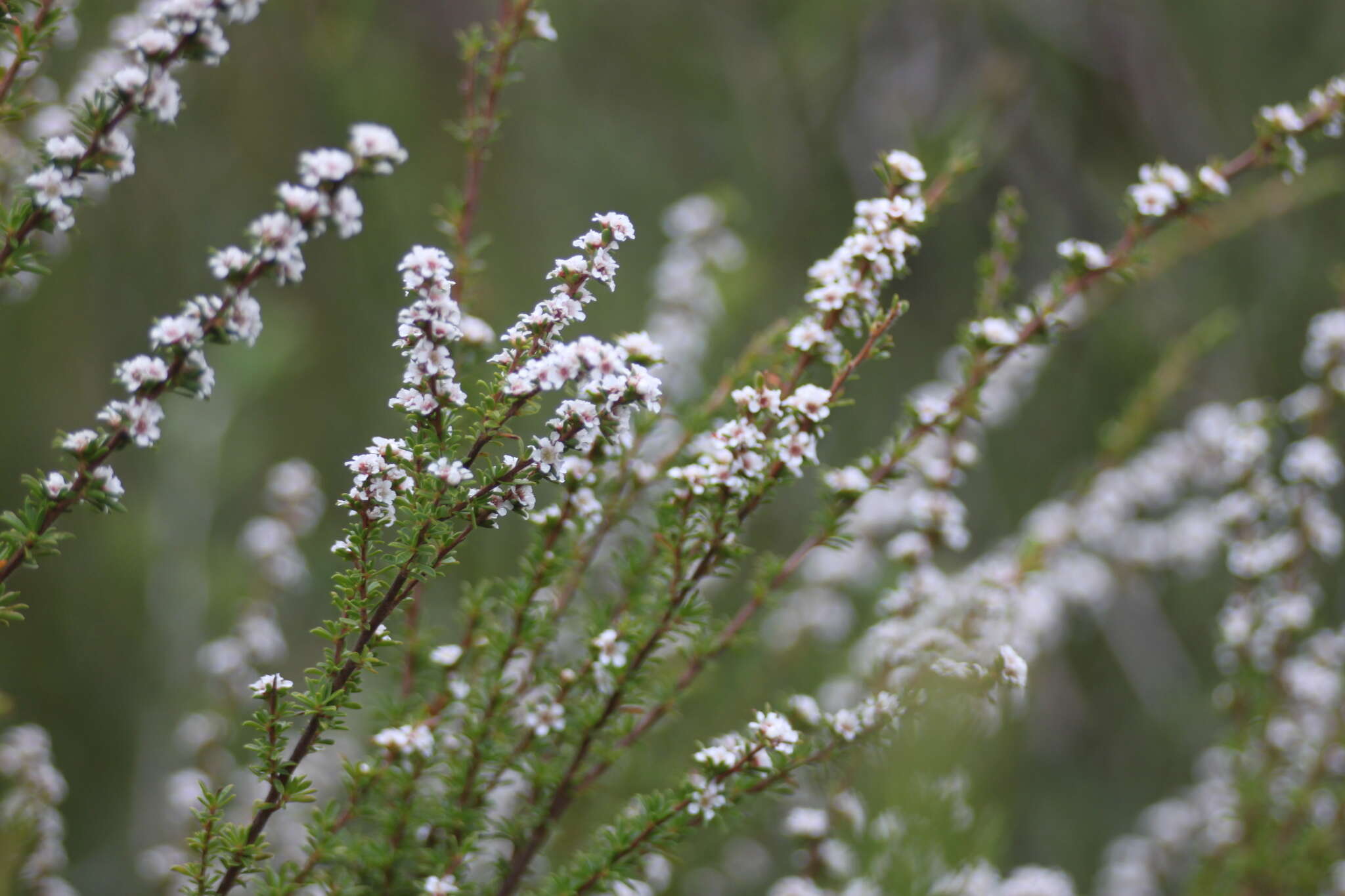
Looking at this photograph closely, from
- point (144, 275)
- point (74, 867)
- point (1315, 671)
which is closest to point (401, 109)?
point (144, 275)

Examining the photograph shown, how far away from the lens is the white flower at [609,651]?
1.02 metres

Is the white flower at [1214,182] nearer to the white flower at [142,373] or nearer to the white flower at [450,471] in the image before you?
the white flower at [450,471]

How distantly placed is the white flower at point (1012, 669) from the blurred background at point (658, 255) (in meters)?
1.16

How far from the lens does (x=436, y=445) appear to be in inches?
32.2

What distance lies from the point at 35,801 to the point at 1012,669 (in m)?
1.23

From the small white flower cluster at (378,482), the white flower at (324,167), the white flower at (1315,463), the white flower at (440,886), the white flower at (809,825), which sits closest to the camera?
the white flower at (324,167)

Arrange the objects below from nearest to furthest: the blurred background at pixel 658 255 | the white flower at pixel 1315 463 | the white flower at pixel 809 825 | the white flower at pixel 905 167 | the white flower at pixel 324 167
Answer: the white flower at pixel 324 167
the white flower at pixel 905 167
the white flower at pixel 809 825
the white flower at pixel 1315 463
the blurred background at pixel 658 255

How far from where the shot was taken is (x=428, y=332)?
2.67ft

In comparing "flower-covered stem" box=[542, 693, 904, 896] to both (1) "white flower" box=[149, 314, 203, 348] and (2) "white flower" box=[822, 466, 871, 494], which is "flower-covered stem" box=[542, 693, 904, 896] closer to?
(2) "white flower" box=[822, 466, 871, 494]

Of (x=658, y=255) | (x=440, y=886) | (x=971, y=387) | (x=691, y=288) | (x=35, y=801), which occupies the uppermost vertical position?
(x=658, y=255)

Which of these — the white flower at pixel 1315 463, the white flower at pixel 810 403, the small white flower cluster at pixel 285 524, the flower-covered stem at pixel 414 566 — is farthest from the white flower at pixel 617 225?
the white flower at pixel 1315 463

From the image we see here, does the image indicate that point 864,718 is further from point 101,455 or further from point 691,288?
point 691,288

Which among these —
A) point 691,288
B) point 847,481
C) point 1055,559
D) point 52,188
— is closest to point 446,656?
point 847,481

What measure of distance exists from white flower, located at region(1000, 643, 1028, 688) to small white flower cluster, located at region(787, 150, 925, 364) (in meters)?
0.35
